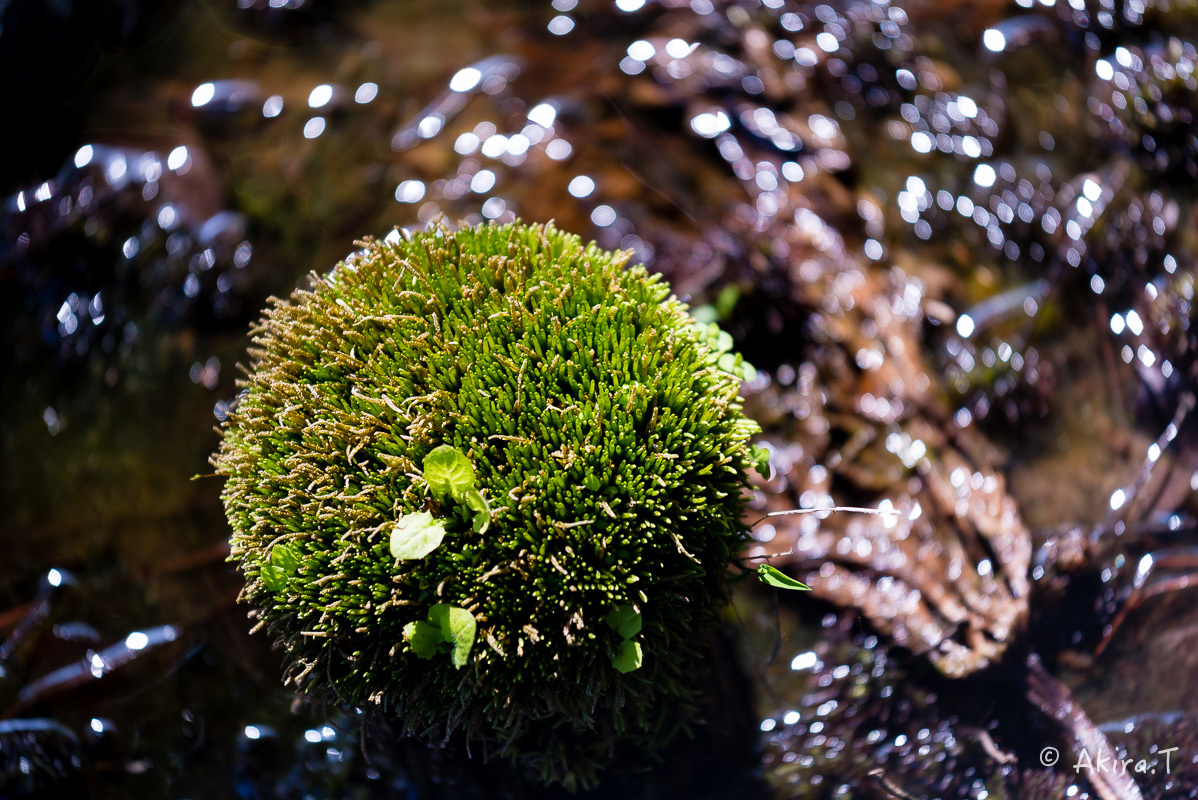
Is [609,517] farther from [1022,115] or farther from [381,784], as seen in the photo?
[1022,115]

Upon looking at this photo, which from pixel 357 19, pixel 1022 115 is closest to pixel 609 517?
pixel 1022 115

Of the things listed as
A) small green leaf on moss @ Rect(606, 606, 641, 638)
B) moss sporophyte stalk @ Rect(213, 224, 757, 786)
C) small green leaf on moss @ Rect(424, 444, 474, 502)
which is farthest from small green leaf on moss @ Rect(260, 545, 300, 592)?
small green leaf on moss @ Rect(606, 606, 641, 638)

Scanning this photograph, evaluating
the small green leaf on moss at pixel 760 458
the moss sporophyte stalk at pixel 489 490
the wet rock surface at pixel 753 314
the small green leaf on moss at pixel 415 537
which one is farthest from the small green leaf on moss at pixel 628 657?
the wet rock surface at pixel 753 314

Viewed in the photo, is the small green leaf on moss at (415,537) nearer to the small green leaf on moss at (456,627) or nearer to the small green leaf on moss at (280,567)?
the small green leaf on moss at (456,627)

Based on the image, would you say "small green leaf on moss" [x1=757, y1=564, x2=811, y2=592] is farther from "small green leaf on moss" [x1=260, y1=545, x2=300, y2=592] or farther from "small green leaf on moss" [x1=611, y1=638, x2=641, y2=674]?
"small green leaf on moss" [x1=260, y1=545, x2=300, y2=592]

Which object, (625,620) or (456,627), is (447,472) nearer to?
(456,627)

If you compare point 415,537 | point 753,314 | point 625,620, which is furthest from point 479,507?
point 753,314
